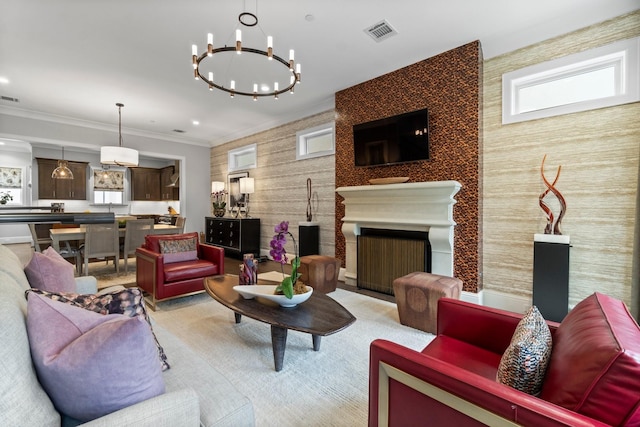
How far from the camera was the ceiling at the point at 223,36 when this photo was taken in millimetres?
2740

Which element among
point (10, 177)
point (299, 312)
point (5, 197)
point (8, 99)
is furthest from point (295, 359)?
point (10, 177)

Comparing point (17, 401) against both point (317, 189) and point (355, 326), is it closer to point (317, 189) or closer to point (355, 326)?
point (355, 326)

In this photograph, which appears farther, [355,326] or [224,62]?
[224,62]

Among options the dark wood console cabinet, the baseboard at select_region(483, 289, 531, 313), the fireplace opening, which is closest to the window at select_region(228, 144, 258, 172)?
the dark wood console cabinet

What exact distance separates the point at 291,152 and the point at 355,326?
161 inches

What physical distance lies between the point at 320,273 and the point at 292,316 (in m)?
1.75

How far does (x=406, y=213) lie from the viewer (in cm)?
376

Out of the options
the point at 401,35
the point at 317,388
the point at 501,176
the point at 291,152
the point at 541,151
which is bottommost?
the point at 317,388

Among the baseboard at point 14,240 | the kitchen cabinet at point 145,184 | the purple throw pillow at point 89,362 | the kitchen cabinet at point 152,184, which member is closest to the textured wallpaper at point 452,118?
the purple throw pillow at point 89,362

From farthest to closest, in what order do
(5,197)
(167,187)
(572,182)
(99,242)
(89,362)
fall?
(167,187), (5,197), (99,242), (572,182), (89,362)

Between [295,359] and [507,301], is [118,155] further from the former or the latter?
[507,301]

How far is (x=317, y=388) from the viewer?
188cm

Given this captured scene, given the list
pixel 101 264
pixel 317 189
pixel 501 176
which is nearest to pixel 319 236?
pixel 317 189

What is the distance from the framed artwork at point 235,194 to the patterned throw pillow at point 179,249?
3.39 m
